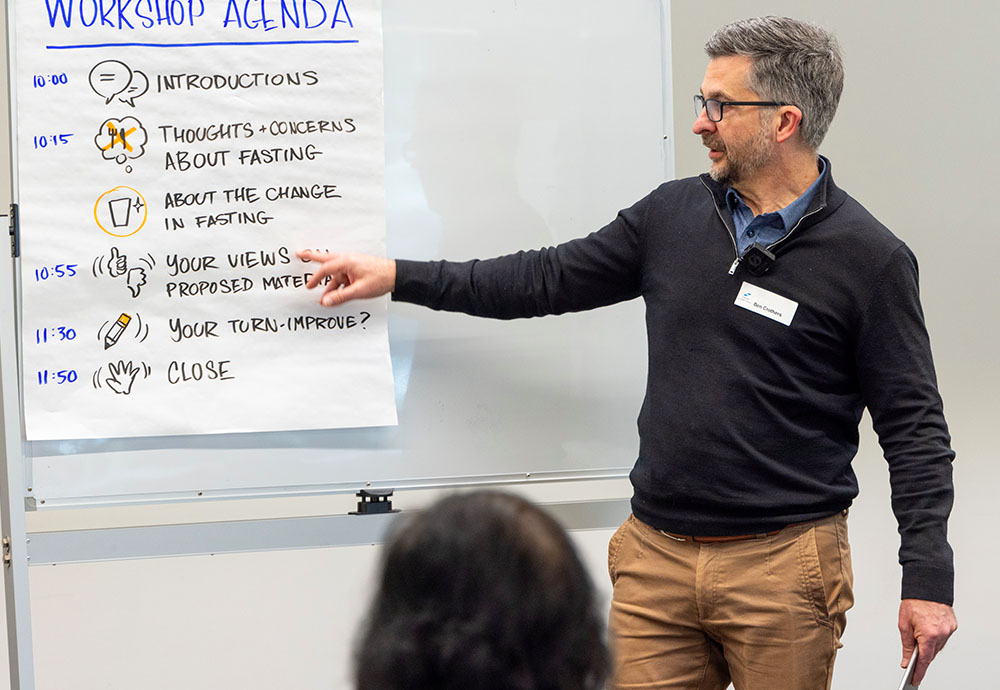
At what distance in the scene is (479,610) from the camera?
0.68 meters

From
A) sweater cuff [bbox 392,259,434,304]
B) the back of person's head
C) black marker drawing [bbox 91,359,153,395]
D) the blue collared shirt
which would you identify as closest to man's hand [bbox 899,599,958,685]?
the blue collared shirt

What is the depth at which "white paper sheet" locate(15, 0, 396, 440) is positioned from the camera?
70.9 inches

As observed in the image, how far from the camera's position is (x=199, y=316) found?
72.7 inches

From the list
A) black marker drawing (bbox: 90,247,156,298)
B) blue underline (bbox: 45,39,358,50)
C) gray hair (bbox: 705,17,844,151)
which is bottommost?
black marker drawing (bbox: 90,247,156,298)

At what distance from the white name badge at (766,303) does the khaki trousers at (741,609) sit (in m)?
0.35

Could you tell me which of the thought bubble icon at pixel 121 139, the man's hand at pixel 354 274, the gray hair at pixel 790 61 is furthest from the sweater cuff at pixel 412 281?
the gray hair at pixel 790 61

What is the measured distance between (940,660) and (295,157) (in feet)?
7.66

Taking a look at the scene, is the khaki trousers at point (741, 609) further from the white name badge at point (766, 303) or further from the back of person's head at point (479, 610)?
the back of person's head at point (479, 610)

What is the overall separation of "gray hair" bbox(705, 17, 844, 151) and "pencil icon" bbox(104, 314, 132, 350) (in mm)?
1154

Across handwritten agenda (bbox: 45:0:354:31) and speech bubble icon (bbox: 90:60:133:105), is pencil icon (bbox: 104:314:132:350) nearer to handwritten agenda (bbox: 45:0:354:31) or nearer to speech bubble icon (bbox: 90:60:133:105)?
Answer: speech bubble icon (bbox: 90:60:133:105)

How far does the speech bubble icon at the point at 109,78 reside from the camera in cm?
181

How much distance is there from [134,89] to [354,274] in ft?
1.68

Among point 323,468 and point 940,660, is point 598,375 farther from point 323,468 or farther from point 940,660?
point 940,660

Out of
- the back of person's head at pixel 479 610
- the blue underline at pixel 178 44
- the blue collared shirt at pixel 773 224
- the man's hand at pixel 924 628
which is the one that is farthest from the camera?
the blue underline at pixel 178 44
